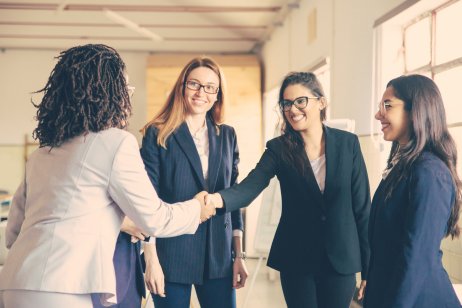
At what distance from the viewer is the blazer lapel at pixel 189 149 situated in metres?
2.12

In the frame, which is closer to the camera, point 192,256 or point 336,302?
point 336,302

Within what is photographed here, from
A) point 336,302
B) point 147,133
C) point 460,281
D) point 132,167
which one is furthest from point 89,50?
point 460,281

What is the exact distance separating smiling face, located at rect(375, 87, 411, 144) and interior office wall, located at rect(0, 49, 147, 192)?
24.7 feet

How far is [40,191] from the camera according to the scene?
150 cm

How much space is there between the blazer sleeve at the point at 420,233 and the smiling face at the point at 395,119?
0.21 meters

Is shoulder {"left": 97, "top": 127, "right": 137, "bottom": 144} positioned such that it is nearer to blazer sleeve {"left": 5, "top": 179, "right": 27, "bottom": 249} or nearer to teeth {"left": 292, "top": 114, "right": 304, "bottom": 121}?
blazer sleeve {"left": 5, "top": 179, "right": 27, "bottom": 249}

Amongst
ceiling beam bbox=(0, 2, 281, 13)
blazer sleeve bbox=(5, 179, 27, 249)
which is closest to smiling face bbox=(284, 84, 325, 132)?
blazer sleeve bbox=(5, 179, 27, 249)

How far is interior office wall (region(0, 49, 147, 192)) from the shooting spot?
9.05 m

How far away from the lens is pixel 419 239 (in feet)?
5.00

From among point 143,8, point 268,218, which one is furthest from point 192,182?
point 143,8

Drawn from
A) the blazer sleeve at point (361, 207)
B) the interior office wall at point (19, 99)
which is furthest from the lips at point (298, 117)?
the interior office wall at point (19, 99)

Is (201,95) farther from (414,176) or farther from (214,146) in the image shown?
(414,176)

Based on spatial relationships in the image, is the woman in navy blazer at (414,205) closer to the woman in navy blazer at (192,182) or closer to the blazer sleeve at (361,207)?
the blazer sleeve at (361,207)

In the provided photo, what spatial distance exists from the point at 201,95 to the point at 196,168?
0.97 ft
